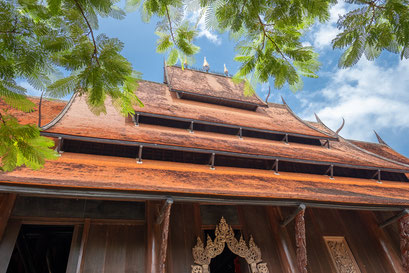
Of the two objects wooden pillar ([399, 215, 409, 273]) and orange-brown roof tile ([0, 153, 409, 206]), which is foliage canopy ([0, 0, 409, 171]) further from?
wooden pillar ([399, 215, 409, 273])

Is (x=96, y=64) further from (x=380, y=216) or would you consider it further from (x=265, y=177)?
(x=380, y=216)

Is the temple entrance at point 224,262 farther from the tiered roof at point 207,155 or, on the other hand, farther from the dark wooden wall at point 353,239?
the tiered roof at point 207,155

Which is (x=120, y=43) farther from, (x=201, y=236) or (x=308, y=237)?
(x=308, y=237)

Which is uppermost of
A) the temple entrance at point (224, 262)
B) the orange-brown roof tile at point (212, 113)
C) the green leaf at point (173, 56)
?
the orange-brown roof tile at point (212, 113)

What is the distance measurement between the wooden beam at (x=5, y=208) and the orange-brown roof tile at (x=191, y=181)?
2.86 ft

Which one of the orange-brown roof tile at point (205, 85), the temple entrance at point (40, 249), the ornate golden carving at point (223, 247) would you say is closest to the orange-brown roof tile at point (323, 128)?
the orange-brown roof tile at point (205, 85)

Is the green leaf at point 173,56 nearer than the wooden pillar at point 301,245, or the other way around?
the green leaf at point 173,56

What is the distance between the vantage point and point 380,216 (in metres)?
7.91

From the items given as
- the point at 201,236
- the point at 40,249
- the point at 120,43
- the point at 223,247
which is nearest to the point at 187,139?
the point at 201,236

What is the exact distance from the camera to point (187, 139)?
955cm

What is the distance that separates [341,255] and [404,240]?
1605mm

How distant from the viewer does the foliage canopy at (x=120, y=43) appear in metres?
2.01

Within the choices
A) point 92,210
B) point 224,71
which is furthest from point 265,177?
point 224,71

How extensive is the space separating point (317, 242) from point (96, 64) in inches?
292
